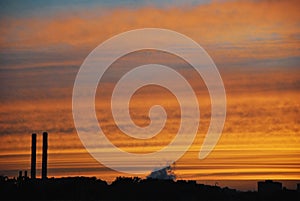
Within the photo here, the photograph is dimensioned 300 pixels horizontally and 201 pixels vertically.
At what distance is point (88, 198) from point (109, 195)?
13.3ft

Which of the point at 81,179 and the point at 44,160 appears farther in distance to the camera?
the point at 81,179

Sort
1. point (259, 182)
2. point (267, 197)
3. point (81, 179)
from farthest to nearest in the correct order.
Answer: point (81, 179) < point (259, 182) < point (267, 197)

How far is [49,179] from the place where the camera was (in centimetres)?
13912

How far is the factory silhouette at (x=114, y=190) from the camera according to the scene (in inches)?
→ 5128

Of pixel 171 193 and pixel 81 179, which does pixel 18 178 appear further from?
pixel 171 193

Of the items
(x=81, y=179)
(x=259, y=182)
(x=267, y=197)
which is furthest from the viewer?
(x=81, y=179)

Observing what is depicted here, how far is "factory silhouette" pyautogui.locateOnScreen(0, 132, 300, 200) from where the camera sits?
13025 cm

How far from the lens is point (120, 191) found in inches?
5512

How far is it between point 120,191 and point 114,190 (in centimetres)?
86

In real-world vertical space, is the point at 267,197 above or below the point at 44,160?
below

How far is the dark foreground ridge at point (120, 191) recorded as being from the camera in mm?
130000

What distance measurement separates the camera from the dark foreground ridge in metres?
130

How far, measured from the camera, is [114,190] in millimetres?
140250

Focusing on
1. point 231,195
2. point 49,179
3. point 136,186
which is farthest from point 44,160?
point 231,195
